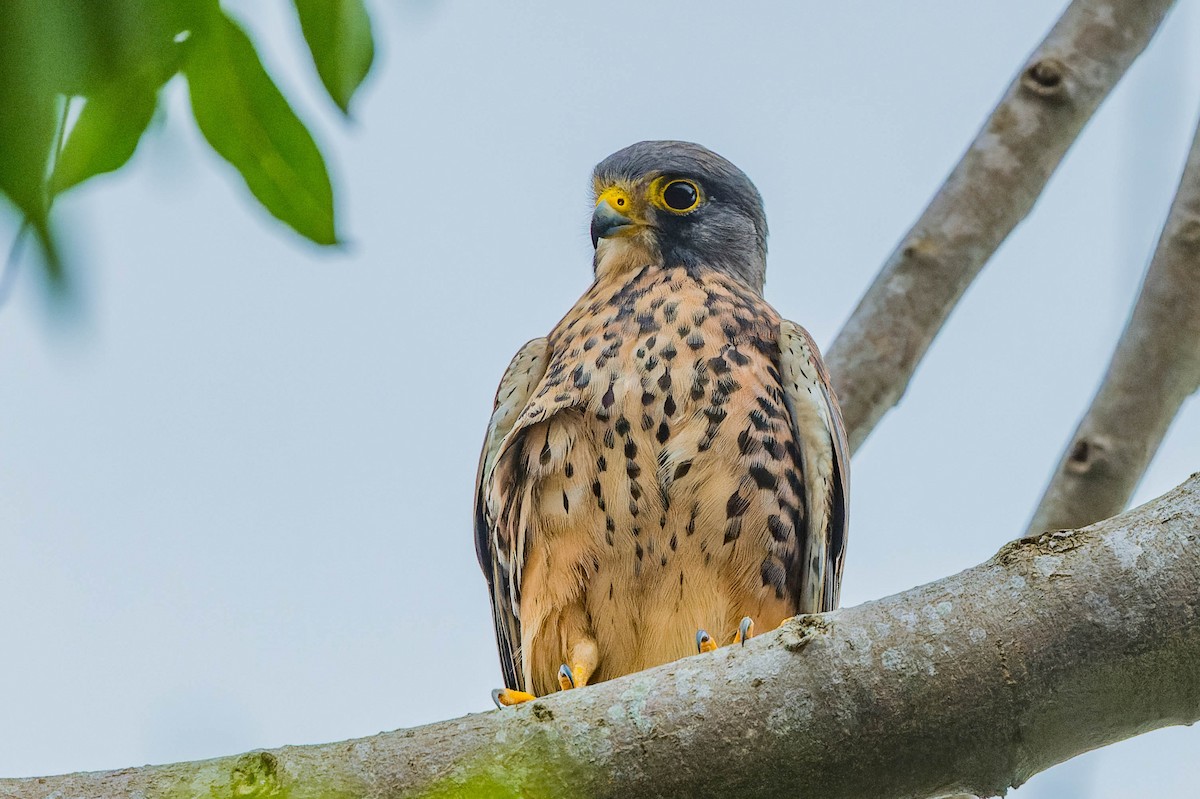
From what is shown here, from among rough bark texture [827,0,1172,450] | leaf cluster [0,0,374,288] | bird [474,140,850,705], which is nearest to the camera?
leaf cluster [0,0,374,288]

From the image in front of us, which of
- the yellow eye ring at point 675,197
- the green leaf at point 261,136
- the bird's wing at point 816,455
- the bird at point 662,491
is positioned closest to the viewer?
the green leaf at point 261,136

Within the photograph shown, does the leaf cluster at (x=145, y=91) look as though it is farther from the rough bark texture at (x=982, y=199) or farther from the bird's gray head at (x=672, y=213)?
the bird's gray head at (x=672, y=213)

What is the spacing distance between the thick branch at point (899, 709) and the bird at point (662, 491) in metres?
1.62

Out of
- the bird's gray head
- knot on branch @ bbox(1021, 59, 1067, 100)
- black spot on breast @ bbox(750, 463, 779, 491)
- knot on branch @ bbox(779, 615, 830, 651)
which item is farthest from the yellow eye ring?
knot on branch @ bbox(779, 615, 830, 651)

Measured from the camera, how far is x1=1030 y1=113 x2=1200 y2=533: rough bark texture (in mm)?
3852

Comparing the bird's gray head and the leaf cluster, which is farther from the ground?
the bird's gray head

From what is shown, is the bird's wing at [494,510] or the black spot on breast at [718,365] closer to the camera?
the black spot on breast at [718,365]

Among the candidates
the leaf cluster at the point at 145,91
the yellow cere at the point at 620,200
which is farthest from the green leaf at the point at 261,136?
the yellow cere at the point at 620,200

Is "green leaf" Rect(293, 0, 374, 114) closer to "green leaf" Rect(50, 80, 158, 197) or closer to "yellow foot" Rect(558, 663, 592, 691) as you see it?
"green leaf" Rect(50, 80, 158, 197)

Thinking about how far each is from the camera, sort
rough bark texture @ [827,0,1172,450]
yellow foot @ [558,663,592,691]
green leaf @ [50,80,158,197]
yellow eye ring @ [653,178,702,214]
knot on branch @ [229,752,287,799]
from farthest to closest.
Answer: yellow eye ring @ [653,178,702,214]
rough bark texture @ [827,0,1172,450]
yellow foot @ [558,663,592,691]
knot on branch @ [229,752,287,799]
green leaf @ [50,80,158,197]

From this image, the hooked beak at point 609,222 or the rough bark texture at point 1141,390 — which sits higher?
the hooked beak at point 609,222

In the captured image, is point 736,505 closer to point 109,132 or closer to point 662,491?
point 662,491

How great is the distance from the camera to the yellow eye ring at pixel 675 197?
16.4ft

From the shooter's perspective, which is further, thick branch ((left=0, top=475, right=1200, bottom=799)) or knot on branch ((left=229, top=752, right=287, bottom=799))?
thick branch ((left=0, top=475, right=1200, bottom=799))
